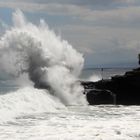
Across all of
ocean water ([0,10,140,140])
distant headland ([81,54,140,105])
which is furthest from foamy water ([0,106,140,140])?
distant headland ([81,54,140,105])

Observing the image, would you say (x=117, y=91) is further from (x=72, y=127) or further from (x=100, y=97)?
(x=72, y=127)

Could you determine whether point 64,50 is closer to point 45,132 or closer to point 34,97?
point 34,97

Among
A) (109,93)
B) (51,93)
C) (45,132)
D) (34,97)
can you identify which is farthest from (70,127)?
(109,93)

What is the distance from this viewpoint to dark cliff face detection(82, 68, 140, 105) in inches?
1329

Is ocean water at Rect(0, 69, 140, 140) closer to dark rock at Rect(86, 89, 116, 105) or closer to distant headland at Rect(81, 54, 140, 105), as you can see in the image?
dark rock at Rect(86, 89, 116, 105)

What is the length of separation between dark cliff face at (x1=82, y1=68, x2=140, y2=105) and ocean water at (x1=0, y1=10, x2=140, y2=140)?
3.75 feet

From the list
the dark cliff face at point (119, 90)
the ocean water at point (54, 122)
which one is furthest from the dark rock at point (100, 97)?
the ocean water at point (54, 122)

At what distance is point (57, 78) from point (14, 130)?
15.3m

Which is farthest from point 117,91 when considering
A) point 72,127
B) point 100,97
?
A: point 72,127

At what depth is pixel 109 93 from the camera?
34062mm

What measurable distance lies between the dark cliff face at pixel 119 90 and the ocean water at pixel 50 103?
114 centimetres

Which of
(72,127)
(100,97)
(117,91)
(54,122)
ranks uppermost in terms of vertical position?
(117,91)

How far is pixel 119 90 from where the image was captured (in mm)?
35500

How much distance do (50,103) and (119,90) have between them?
320 inches
